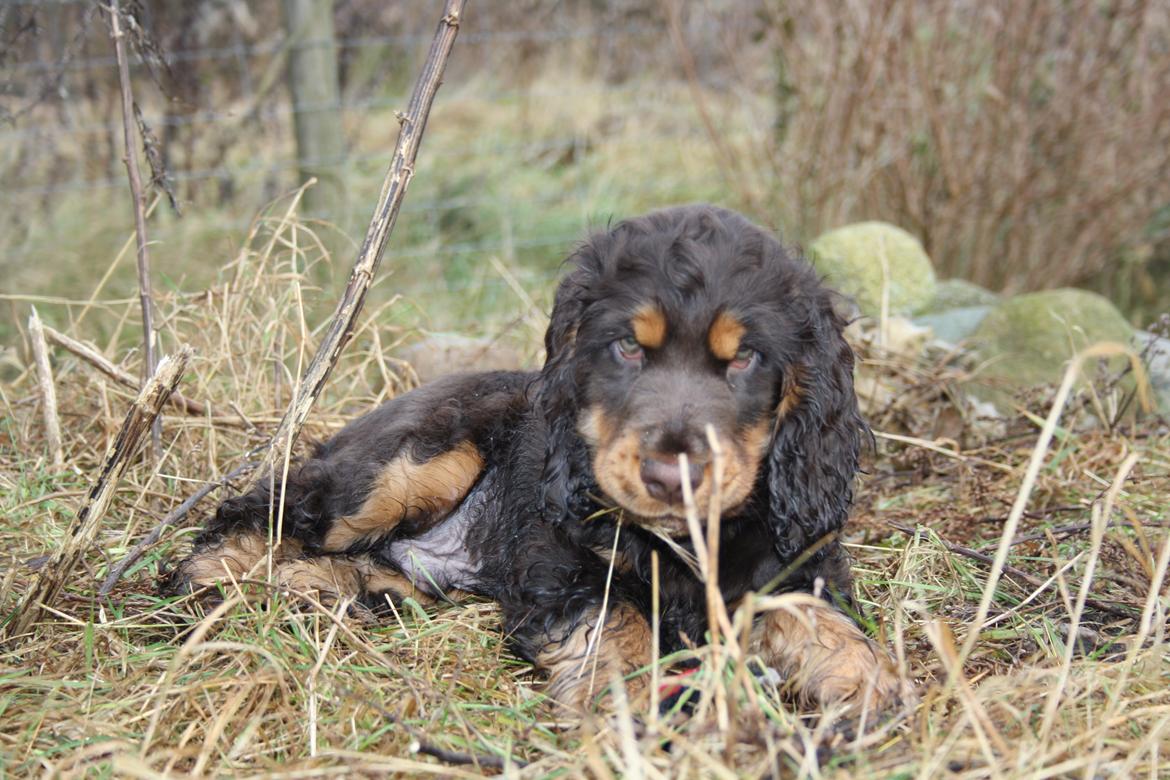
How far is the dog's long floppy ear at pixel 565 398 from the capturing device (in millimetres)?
3010

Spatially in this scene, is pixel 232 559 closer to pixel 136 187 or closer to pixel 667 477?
pixel 136 187

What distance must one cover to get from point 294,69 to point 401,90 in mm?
2191

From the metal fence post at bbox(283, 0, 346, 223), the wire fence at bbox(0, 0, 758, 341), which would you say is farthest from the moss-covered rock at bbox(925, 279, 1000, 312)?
the metal fence post at bbox(283, 0, 346, 223)

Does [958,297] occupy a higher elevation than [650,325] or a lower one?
lower

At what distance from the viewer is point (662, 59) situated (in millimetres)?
9164

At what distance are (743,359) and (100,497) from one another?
1.62 metres

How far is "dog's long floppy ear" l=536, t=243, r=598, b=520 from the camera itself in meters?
3.01

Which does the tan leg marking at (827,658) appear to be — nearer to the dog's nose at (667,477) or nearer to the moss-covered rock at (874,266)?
the dog's nose at (667,477)

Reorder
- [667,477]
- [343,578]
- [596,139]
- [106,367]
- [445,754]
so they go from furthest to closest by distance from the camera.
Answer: [596,139] < [106,367] < [343,578] < [667,477] < [445,754]

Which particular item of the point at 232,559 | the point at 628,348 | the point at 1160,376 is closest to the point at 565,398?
the point at 628,348

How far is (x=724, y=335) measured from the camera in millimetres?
2752

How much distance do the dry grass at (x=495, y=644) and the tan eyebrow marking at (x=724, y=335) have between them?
736mm

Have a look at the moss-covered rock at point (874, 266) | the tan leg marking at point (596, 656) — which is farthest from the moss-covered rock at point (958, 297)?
the tan leg marking at point (596, 656)

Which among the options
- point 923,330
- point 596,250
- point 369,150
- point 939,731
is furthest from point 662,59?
point 939,731
